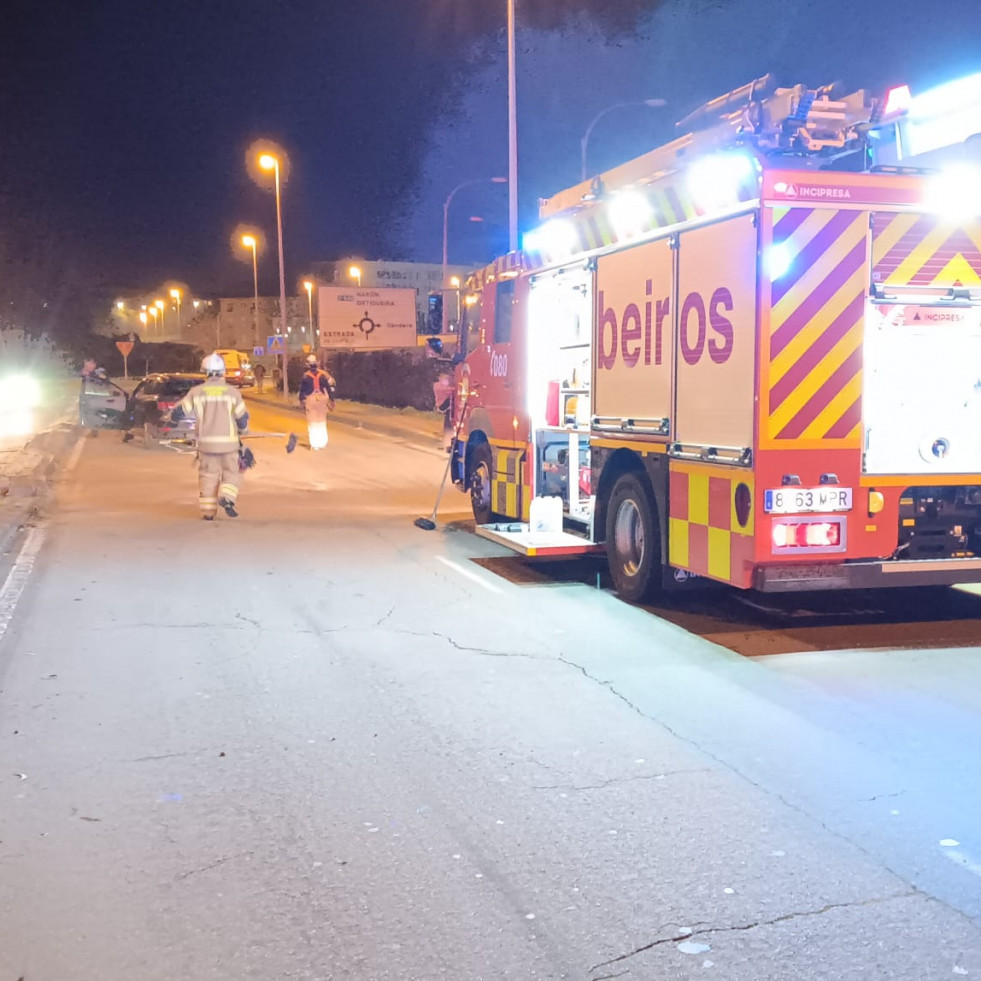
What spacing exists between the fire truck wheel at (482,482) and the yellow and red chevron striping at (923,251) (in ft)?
17.9

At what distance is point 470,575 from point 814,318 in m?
4.07

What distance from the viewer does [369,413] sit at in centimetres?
3728

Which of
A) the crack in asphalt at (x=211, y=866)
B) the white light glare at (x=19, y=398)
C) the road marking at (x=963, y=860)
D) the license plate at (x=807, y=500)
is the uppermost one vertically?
the license plate at (x=807, y=500)

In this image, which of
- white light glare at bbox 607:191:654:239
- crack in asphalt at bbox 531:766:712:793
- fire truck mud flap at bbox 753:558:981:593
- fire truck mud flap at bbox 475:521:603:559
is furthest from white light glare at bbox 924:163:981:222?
crack in asphalt at bbox 531:766:712:793

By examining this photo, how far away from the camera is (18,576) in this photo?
9.88 m

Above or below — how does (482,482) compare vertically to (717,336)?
below

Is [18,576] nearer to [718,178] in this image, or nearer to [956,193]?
[718,178]

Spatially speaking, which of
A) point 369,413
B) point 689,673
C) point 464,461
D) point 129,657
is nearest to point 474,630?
point 689,673

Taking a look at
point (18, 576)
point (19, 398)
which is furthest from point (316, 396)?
point (19, 398)

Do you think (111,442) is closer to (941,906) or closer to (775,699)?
(775,699)

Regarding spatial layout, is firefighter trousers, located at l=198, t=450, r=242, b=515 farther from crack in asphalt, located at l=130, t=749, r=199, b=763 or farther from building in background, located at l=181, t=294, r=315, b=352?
building in background, located at l=181, t=294, r=315, b=352

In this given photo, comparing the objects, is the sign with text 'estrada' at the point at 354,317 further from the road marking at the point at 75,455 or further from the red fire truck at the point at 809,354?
the red fire truck at the point at 809,354

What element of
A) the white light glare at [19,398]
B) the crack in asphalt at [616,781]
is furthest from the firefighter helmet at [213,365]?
the white light glare at [19,398]

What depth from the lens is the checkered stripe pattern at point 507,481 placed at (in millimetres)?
10930
